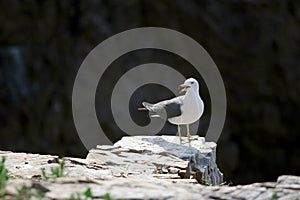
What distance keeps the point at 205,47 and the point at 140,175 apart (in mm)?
5979

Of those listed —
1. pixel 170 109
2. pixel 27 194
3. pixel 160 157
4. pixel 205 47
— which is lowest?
pixel 27 194

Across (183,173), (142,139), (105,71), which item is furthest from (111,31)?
(183,173)

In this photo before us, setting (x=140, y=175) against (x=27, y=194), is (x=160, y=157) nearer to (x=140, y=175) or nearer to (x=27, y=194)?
(x=140, y=175)

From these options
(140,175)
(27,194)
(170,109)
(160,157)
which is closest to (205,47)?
(170,109)

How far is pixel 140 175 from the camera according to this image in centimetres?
340

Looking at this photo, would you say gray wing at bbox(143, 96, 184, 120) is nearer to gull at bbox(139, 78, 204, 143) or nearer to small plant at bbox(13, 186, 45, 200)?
gull at bbox(139, 78, 204, 143)

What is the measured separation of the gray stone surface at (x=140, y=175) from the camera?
2303 mm

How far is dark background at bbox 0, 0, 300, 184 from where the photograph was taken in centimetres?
838

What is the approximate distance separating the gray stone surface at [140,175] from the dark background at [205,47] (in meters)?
4.36

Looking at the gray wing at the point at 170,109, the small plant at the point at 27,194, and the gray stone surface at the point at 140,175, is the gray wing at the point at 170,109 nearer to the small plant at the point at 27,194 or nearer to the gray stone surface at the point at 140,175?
the gray stone surface at the point at 140,175

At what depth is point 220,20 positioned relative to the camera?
29.0 feet

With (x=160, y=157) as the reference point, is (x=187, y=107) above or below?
above

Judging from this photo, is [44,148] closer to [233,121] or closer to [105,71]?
A: [105,71]

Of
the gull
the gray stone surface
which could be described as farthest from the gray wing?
the gray stone surface
